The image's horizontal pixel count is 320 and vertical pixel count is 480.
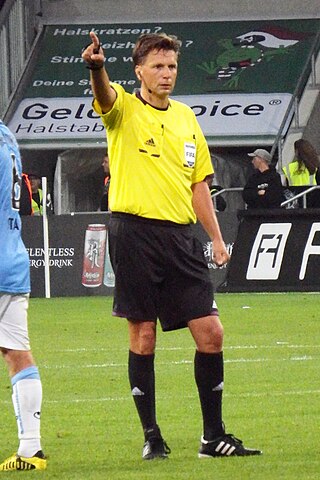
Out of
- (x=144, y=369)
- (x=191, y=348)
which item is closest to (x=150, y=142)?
(x=144, y=369)

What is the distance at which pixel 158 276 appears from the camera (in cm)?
740

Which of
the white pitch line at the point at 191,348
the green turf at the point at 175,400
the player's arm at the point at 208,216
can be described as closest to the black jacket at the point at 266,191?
the green turf at the point at 175,400

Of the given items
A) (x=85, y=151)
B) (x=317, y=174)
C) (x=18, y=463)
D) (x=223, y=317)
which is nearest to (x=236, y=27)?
(x=85, y=151)

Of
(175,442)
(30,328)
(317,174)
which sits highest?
(175,442)

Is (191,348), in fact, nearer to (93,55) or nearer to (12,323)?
(12,323)

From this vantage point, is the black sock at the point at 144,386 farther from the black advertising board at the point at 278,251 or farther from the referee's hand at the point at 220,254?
the black advertising board at the point at 278,251

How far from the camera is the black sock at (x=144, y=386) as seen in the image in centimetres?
741

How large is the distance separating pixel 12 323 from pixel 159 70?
142 centimetres

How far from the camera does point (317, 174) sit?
2159 centimetres

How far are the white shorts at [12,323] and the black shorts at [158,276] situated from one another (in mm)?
575

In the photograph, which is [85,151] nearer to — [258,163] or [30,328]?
[258,163]

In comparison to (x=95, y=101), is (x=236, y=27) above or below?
below

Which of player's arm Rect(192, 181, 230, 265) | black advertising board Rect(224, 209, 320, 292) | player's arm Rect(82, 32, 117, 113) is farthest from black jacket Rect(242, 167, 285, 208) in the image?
player's arm Rect(82, 32, 117, 113)

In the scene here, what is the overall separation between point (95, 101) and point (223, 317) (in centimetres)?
945
